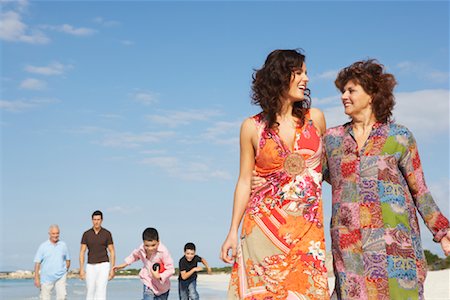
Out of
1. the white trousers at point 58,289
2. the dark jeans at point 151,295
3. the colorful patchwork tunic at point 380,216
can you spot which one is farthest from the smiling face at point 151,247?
the colorful patchwork tunic at point 380,216

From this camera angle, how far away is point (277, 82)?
15.6 feet

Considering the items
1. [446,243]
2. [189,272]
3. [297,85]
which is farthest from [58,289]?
[446,243]

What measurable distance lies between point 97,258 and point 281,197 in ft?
27.1

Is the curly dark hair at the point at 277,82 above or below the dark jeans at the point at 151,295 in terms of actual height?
above

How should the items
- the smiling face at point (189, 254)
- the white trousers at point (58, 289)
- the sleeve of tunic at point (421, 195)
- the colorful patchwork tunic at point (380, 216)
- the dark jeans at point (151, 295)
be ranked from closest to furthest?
the colorful patchwork tunic at point (380, 216) < the sleeve of tunic at point (421, 195) < the dark jeans at point (151, 295) < the smiling face at point (189, 254) < the white trousers at point (58, 289)

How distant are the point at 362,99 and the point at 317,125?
0.35 m

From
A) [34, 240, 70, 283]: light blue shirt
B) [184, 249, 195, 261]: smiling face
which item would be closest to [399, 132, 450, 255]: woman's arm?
[184, 249, 195, 261]: smiling face

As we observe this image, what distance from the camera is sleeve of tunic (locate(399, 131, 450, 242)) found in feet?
15.0

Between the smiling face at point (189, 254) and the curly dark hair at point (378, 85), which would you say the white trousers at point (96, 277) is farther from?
the curly dark hair at point (378, 85)

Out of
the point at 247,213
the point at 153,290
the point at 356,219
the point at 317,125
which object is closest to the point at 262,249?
the point at 247,213

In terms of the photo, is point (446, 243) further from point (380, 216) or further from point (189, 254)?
point (189, 254)

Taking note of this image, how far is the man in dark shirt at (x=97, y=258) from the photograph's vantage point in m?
12.2

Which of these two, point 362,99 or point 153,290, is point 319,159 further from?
point 153,290

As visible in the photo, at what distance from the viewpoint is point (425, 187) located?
4602 millimetres
